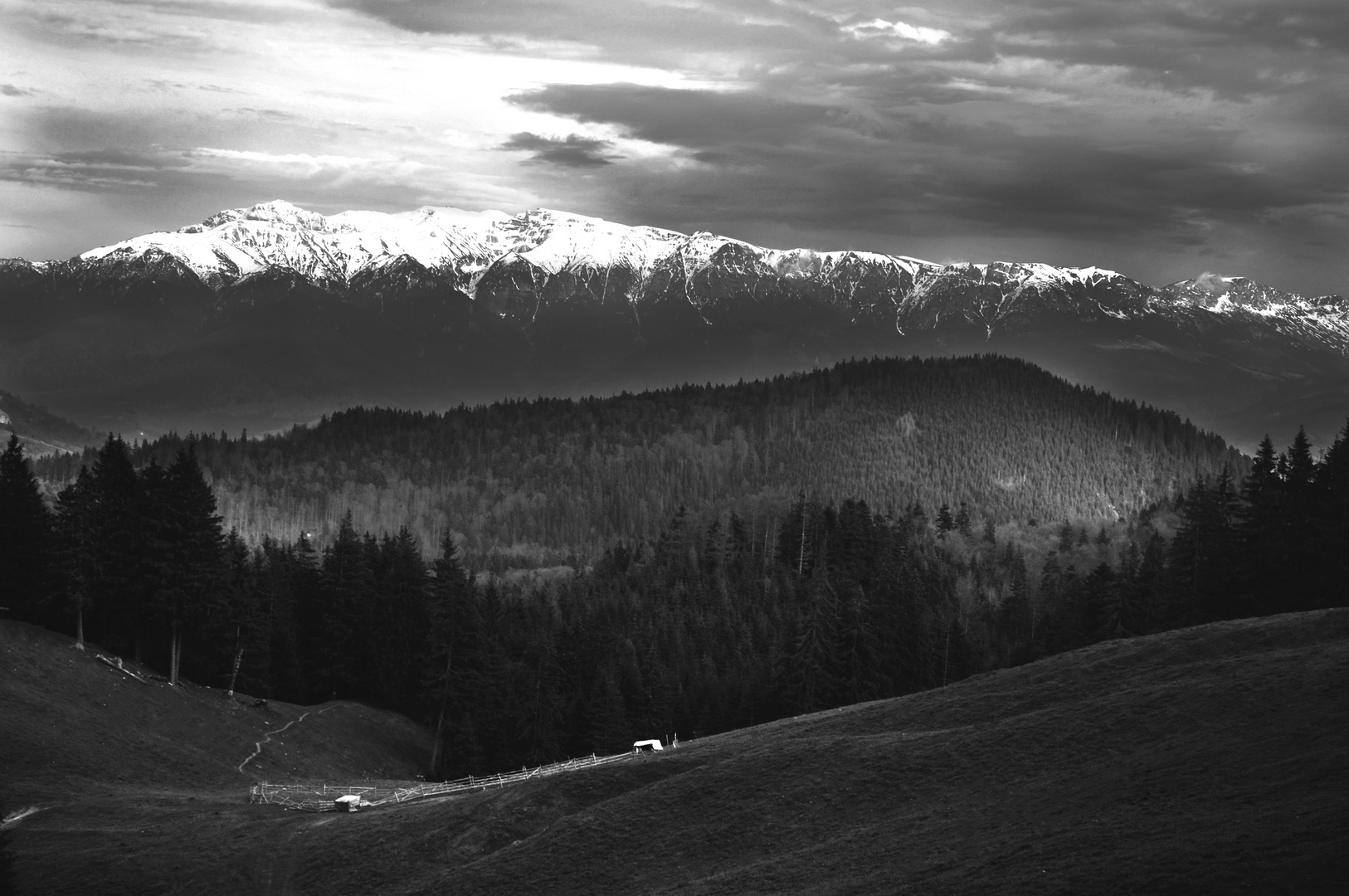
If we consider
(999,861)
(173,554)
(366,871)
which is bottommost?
(366,871)

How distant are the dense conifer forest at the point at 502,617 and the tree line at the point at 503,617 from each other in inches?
7.2

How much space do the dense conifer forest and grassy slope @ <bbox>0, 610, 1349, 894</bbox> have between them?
2498 centimetres

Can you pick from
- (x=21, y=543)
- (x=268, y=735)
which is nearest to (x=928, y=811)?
(x=268, y=735)

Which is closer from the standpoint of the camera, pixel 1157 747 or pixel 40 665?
pixel 1157 747

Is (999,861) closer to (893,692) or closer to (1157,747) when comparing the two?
(1157,747)

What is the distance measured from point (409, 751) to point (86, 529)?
96.5 feet

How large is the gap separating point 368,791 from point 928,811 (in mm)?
34879

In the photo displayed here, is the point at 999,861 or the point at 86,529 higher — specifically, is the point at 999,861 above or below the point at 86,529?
below

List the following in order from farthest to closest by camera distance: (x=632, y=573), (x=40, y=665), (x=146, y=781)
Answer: (x=632, y=573) < (x=40, y=665) < (x=146, y=781)

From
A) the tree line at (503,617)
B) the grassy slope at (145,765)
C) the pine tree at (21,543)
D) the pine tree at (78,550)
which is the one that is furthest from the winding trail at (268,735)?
the pine tree at (21,543)

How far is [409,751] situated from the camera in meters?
97.3

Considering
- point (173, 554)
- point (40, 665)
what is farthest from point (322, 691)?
point (40, 665)

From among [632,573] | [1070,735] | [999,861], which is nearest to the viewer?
[999,861]

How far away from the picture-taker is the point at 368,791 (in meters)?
69.6
